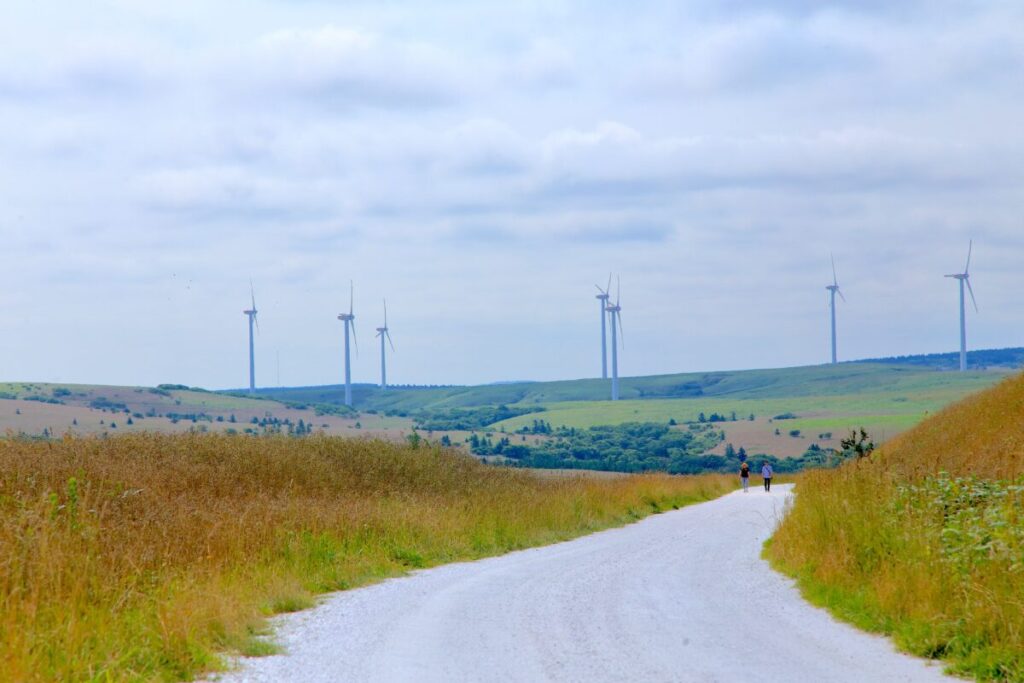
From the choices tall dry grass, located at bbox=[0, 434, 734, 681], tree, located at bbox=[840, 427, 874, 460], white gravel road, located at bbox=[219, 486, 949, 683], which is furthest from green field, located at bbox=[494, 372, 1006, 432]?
white gravel road, located at bbox=[219, 486, 949, 683]

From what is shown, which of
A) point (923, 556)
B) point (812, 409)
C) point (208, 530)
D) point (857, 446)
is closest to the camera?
point (923, 556)

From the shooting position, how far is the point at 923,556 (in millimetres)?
13367

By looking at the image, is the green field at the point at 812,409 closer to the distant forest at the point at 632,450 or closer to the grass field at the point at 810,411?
the grass field at the point at 810,411

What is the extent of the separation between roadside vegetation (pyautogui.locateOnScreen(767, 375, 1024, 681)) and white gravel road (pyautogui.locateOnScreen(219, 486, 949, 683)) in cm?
42

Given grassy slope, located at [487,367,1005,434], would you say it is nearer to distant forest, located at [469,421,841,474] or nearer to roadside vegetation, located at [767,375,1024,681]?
distant forest, located at [469,421,841,474]

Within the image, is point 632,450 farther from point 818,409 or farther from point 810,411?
point 818,409

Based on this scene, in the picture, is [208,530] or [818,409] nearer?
[208,530]

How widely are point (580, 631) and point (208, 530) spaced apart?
19.9ft

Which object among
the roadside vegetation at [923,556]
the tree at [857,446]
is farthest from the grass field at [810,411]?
the roadside vegetation at [923,556]

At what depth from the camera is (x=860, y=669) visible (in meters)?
10.5

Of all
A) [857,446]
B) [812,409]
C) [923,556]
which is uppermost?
[923,556]

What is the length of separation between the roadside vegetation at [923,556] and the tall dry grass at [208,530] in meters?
6.52

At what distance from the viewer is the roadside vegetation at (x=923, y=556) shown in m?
11.0

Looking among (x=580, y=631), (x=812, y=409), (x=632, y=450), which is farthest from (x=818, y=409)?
(x=580, y=631)
